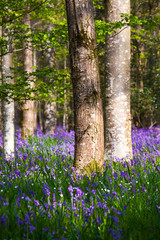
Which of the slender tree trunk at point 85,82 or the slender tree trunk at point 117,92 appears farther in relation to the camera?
the slender tree trunk at point 117,92

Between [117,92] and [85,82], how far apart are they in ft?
5.06

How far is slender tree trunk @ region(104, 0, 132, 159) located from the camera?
5.07m

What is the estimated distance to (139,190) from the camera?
3.08m

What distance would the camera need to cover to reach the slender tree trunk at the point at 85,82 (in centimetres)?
372

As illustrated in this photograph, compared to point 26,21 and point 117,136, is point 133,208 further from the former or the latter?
point 26,21

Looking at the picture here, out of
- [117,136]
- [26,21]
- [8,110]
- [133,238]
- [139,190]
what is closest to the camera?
[133,238]

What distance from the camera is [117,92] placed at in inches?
201

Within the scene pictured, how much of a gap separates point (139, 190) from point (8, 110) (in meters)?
3.96

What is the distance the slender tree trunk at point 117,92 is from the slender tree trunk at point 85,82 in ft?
4.12

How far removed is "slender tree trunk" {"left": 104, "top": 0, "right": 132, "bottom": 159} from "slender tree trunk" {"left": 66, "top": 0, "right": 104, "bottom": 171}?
1254 mm

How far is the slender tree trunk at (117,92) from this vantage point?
5.07 m

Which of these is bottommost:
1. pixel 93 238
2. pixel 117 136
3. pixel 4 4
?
pixel 93 238

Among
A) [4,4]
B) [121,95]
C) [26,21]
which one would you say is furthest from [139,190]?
[26,21]

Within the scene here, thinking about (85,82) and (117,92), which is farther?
(117,92)
